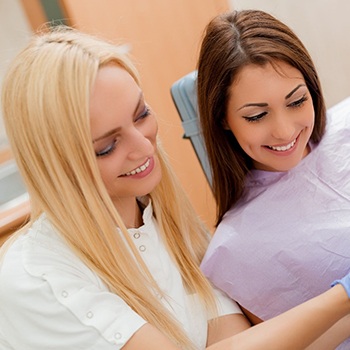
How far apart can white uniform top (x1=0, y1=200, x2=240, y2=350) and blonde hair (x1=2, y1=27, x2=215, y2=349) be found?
0.12 ft

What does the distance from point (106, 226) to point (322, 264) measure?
0.51 metres

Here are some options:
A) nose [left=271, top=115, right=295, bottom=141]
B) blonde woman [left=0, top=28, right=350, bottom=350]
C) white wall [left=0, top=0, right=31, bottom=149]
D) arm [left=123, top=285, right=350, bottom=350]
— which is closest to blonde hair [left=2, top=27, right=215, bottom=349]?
blonde woman [left=0, top=28, right=350, bottom=350]

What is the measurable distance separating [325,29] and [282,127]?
6.83 feet

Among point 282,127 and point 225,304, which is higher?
point 282,127

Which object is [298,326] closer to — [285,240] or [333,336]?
[333,336]

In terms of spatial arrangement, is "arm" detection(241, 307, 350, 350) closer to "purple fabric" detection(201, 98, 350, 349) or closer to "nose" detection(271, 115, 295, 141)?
"purple fabric" detection(201, 98, 350, 349)

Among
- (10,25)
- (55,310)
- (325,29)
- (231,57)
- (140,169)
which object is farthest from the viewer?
(325,29)

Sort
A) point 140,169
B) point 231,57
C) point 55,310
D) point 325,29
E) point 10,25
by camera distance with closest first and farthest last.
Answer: point 55,310 → point 140,169 → point 231,57 → point 10,25 → point 325,29

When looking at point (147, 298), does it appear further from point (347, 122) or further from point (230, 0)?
point (230, 0)

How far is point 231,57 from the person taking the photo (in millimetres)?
1284

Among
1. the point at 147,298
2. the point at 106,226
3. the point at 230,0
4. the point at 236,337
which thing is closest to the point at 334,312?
the point at 236,337

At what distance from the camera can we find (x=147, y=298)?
1198 millimetres

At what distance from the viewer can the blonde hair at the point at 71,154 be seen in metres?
1.08

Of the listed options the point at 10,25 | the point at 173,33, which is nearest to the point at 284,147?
the point at 173,33
